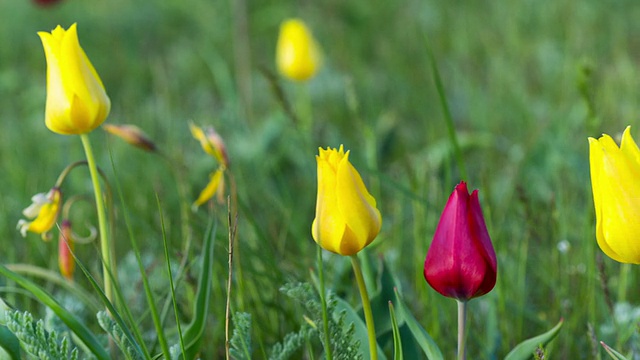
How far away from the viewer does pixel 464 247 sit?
2.51 feet

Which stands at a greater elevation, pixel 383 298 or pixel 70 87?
pixel 70 87

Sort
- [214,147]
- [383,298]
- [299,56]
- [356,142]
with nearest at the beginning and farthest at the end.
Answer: [383,298] → [214,147] → [299,56] → [356,142]

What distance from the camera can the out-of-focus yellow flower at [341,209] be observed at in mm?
757

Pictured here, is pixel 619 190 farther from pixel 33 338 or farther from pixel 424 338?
pixel 33 338

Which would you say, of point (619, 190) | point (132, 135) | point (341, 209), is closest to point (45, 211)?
point (132, 135)

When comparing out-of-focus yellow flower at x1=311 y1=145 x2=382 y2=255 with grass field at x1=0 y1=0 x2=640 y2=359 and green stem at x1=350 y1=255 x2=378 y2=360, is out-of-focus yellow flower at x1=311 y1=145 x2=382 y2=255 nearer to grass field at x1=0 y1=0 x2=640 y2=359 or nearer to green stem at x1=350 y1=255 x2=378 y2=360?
green stem at x1=350 y1=255 x2=378 y2=360

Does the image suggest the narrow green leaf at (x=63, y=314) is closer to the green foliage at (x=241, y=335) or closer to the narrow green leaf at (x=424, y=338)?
the green foliage at (x=241, y=335)

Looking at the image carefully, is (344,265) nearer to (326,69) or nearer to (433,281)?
(433,281)

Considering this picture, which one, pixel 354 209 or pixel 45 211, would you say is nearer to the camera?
pixel 354 209

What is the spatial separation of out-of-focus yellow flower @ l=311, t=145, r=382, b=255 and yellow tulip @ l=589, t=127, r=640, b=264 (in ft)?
0.69

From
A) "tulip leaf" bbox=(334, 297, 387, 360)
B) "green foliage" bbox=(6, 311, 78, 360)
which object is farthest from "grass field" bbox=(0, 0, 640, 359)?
"green foliage" bbox=(6, 311, 78, 360)

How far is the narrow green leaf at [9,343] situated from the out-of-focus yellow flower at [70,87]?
9.5 inches

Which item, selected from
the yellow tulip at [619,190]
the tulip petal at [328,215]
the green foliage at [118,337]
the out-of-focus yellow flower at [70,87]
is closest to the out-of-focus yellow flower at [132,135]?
the out-of-focus yellow flower at [70,87]

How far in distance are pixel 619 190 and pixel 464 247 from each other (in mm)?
149
